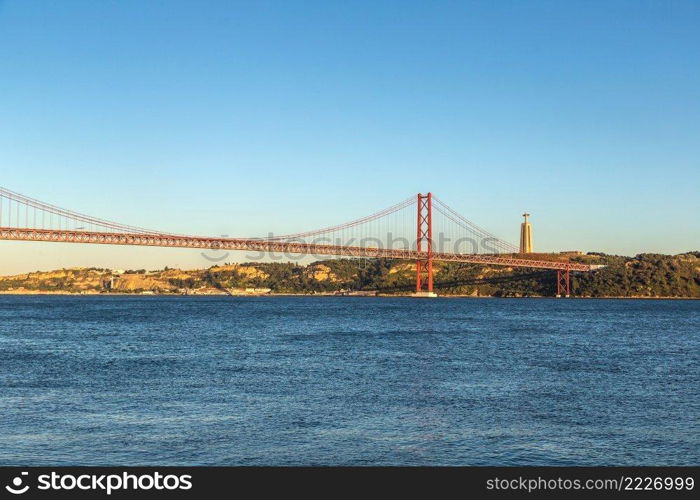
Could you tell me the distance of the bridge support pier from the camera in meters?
127

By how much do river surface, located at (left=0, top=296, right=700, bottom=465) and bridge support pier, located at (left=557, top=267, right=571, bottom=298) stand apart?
8969cm

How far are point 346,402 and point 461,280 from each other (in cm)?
12611

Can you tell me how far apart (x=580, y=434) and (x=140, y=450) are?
344 inches

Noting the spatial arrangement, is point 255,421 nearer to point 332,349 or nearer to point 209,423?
point 209,423

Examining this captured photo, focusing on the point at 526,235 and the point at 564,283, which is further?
the point at 526,235

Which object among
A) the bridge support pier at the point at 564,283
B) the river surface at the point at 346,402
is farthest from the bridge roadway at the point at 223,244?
the river surface at the point at 346,402

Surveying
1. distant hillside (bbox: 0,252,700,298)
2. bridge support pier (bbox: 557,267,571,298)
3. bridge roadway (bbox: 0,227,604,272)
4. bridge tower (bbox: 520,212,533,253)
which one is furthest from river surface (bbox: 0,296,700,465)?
bridge tower (bbox: 520,212,533,253)

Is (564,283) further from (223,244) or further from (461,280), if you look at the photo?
(223,244)

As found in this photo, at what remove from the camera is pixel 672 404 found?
20016mm

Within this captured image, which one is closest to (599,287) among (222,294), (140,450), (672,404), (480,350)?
(222,294)

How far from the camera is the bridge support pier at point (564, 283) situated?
415 feet

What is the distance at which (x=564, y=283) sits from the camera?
136250 millimetres

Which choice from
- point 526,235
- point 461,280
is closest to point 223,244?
point 461,280

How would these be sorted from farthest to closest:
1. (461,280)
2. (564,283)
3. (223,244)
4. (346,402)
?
(461,280) → (564,283) → (223,244) → (346,402)
